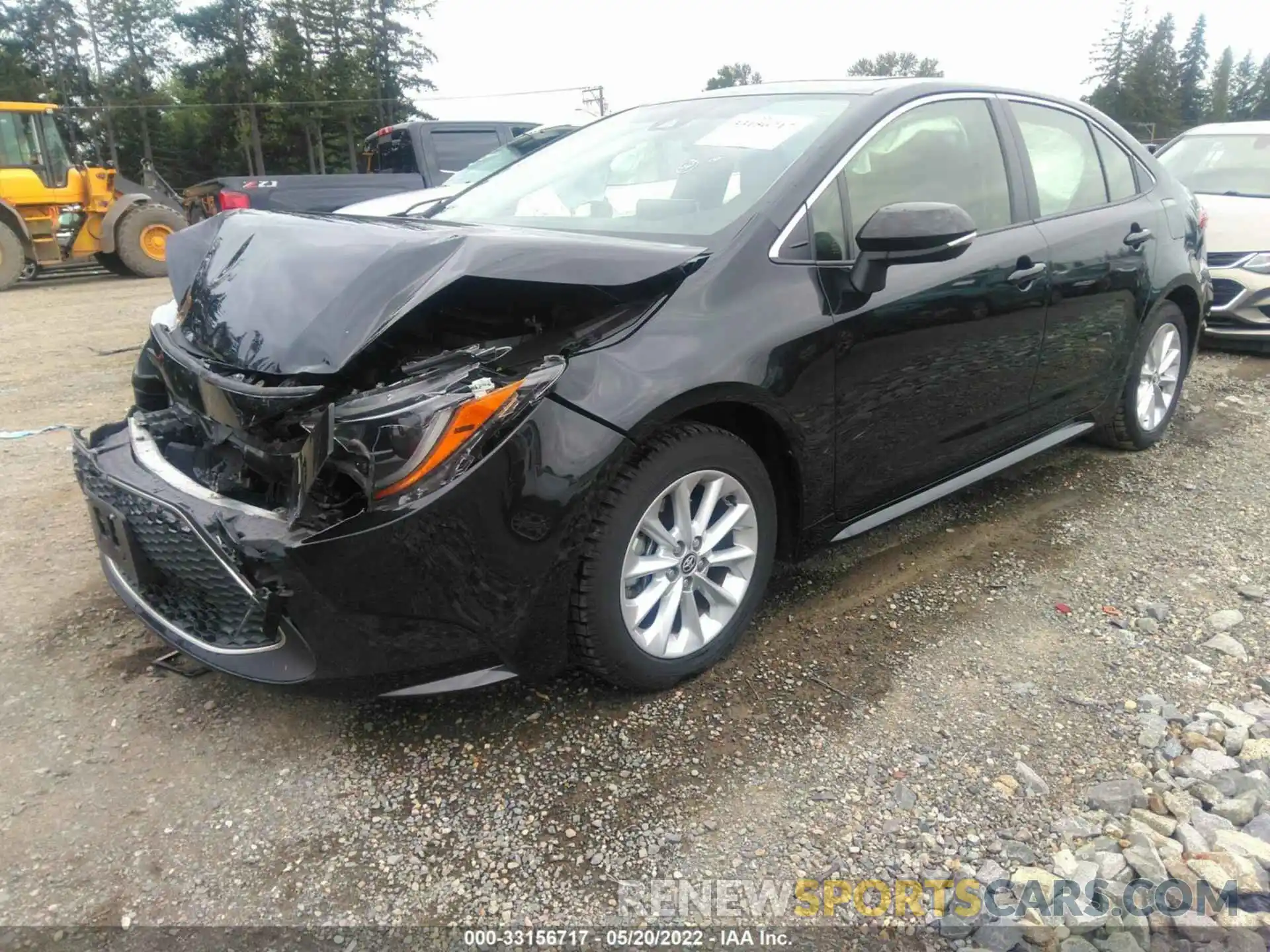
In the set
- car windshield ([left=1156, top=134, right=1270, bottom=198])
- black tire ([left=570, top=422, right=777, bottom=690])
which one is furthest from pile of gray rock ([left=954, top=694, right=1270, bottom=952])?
car windshield ([left=1156, top=134, right=1270, bottom=198])

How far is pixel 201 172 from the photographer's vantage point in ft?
141

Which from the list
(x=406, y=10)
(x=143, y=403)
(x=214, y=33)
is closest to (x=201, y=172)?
(x=214, y=33)

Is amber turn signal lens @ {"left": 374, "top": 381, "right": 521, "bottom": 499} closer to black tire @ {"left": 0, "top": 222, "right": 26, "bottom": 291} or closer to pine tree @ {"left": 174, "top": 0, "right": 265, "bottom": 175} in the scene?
black tire @ {"left": 0, "top": 222, "right": 26, "bottom": 291}

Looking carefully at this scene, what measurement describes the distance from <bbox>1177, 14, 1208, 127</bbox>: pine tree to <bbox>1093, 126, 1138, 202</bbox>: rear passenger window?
90.4 metres

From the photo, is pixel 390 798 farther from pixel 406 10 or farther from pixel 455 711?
pixel 406 10

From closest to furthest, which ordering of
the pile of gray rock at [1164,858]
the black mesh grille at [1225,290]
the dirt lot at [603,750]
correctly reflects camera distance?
1. the pile of gray rock at [1164,858]
2. the dirt lot at [603,750]
3. the black mesh grille at [1225,290]

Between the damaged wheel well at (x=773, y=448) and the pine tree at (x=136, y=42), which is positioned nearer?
the damaged wheel well at (x=773, y=448)

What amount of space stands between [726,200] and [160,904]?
7.48 feet

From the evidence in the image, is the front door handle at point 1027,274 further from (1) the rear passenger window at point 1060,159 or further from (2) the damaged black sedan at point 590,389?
(1) the rear passenger window at point 1060,159

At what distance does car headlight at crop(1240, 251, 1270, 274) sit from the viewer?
6.14 meters

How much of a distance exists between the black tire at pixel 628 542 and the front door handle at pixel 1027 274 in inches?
52.5

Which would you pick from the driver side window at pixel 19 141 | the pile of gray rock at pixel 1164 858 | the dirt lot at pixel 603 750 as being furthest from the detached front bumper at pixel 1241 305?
the driver side window at pixel 19 141

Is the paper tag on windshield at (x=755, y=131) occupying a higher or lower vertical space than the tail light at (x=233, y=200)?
lower

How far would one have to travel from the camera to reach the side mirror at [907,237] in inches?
96.8
